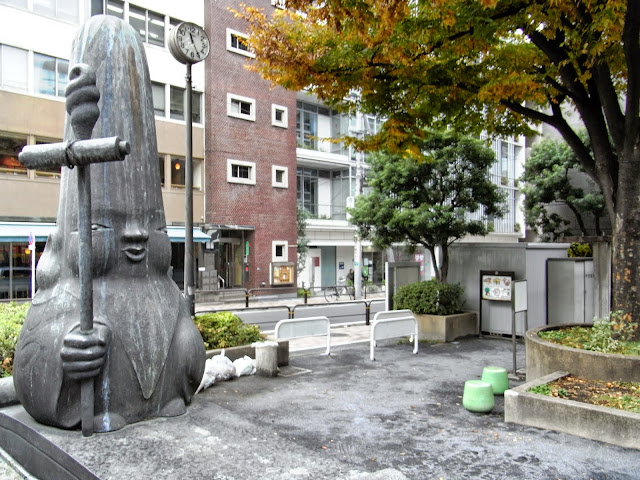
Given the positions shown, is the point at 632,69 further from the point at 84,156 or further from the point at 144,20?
the point at 144,20

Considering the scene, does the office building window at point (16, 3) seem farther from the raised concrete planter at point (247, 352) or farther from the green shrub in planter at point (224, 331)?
the raised concrete planter at point (247, 352)

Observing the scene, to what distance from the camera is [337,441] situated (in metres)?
5.95

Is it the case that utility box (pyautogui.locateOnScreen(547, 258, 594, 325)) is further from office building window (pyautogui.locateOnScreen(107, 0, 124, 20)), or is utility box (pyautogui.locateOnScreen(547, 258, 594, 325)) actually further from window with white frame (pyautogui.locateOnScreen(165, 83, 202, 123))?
office building window (pyautogui.locateOnScreen(107, 0, 124, 20))

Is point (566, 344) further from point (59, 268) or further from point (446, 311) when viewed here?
point (59, 268)

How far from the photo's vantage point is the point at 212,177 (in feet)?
92.5

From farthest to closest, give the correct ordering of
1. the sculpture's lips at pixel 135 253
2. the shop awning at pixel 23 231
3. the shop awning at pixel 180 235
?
the shop awning at pixel 180 235, the shop awning at pixel 23 231, the sculpture's lips at pixel 135 253

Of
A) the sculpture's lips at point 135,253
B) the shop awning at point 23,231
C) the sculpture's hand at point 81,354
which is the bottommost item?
the sculpture's hand at point 81,354

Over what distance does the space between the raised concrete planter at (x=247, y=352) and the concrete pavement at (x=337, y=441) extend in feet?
2.62

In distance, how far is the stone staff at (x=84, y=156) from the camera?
14.9ft

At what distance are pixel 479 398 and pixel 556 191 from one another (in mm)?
17392

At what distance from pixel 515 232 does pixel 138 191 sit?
129ft

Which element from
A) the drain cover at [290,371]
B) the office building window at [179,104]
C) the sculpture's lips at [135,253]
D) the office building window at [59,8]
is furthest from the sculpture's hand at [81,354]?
the office building window at [179,104]

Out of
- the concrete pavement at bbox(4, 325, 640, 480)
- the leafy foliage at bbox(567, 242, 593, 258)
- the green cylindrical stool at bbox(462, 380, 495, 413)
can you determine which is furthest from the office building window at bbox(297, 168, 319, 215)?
the green cylindrical stool at bbox(462, 380, 495, 413)

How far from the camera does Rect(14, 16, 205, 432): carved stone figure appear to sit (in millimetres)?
5285
